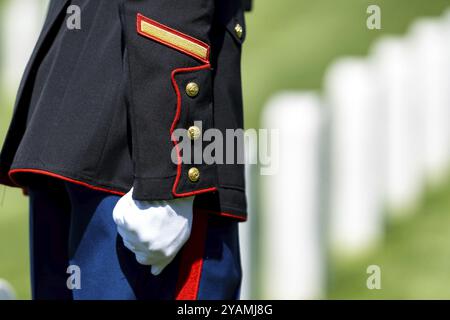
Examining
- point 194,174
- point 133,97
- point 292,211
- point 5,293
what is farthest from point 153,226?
point 292,211

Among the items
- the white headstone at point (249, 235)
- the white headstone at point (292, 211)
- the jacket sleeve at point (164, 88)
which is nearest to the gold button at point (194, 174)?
the jacket sleeve at point (164, 88)

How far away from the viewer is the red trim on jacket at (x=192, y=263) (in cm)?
269

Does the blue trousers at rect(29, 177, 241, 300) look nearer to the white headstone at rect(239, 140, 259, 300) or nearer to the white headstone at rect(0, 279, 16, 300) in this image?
the white headstone at rect(0, 279, 16, 300)

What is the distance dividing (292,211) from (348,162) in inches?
24.6

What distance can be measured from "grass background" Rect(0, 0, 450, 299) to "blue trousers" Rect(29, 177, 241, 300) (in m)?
0.68

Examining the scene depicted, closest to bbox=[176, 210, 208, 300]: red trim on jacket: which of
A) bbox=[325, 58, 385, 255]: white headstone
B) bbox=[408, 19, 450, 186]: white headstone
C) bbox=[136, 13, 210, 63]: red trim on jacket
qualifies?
bbox=[136, 13, 210, 63]: red trim on jacket

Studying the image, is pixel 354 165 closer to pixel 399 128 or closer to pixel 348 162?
pixel 348 162

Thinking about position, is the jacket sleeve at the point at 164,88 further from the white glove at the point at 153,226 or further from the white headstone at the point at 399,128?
the white headstone at the point at 399,128

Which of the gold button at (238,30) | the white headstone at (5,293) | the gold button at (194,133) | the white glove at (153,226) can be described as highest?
the gold button at (238,30)

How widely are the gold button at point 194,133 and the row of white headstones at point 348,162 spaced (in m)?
2.07

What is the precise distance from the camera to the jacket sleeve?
2.54m

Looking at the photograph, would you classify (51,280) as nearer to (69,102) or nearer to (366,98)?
(69,102)

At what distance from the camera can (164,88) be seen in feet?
8.37
